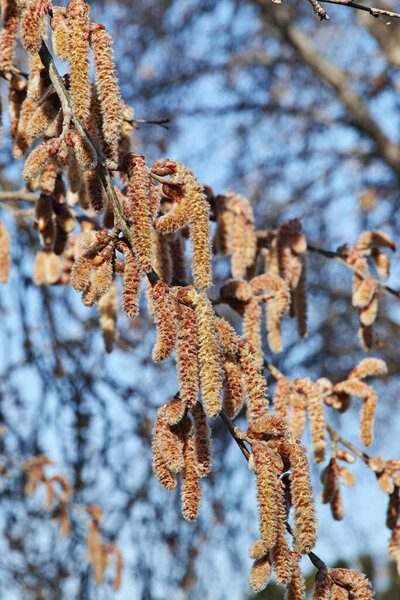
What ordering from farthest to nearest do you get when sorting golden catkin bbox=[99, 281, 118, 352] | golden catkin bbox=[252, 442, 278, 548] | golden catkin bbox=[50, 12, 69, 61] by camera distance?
golden catkin bbox=[99, 281, 118, 352] → golden catkin bbox=[50, 12, 69, 61] → golden catkin bbox=[252, 442, 278, 548]

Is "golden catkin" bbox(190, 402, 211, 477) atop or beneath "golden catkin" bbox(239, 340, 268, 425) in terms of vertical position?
beneath

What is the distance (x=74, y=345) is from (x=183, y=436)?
3.46 m

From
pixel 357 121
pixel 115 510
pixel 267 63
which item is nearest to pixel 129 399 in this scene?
pixel 115 510

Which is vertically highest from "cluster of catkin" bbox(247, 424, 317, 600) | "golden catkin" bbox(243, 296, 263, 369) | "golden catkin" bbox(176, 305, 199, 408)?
"golden catkin" bbox(243, 296, 263, 369)

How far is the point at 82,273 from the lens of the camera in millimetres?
1425

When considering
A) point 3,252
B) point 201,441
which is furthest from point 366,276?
point 201,441

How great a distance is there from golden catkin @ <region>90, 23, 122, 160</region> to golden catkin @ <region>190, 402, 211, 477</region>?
55 cm

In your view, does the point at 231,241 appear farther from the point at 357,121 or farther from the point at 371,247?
the point at 357,121

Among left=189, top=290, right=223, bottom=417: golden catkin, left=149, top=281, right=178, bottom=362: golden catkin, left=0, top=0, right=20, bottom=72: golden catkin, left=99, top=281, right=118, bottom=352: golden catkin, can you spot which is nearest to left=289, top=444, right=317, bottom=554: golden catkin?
left=189, top=290, right=223, bottom=417: golden catkin

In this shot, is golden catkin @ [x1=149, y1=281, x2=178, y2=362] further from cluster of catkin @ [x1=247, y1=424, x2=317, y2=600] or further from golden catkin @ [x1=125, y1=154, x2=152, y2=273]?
cluster of catkin @ [x1=247, y1=424, x2=317, y2=600]

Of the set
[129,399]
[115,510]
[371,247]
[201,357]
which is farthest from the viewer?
[115,510]

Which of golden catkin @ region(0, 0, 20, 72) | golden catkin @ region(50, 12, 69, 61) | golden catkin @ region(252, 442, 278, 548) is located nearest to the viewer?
golden catkin @ region(252, 442, 278, 548)

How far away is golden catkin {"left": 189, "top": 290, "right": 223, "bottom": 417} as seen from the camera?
49.2 inches

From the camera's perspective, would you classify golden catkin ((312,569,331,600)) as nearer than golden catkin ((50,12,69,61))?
Yes
